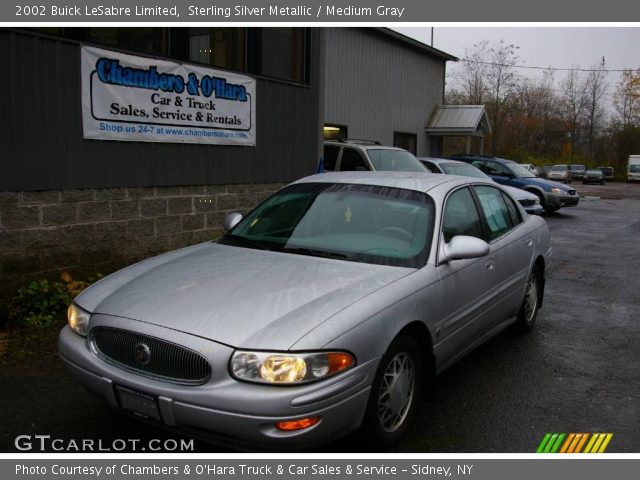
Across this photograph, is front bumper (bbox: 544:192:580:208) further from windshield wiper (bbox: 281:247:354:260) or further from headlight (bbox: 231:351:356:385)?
headlight (bbox: 231:351:356:385)

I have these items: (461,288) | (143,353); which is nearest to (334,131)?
(461,288)

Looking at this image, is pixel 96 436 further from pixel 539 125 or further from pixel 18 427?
pixel 539 125

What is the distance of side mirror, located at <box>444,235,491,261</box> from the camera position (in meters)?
3.95

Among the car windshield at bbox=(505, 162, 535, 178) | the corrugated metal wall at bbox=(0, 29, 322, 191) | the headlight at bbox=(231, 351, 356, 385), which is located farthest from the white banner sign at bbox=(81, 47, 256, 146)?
the car windshield at bbox=(505, 162, 535, 178)

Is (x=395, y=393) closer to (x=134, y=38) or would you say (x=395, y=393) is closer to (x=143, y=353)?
(x=143, y=353)

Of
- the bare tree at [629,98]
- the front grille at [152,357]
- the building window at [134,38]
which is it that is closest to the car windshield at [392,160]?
the building window at [134,38]

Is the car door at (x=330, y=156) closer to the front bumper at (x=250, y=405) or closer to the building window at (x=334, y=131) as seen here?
the building window at (x=334, y=131)

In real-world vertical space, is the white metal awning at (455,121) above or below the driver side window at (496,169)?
above

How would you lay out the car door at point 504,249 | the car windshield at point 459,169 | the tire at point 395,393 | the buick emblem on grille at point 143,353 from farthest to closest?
the car windshield at point 459,169, the car door at point 504,249, the tire at point 395,393, the buick emblem on grille at point 143,353

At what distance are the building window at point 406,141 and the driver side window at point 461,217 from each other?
1626cm

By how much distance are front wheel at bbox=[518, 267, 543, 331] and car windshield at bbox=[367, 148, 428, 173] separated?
5.96 meters

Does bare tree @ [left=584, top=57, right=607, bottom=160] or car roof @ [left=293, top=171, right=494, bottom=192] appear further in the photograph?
bare tree @ [left=584, top=57, right=607, bottom=160]

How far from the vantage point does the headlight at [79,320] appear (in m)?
3.45

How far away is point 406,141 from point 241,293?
1922 centimetres
